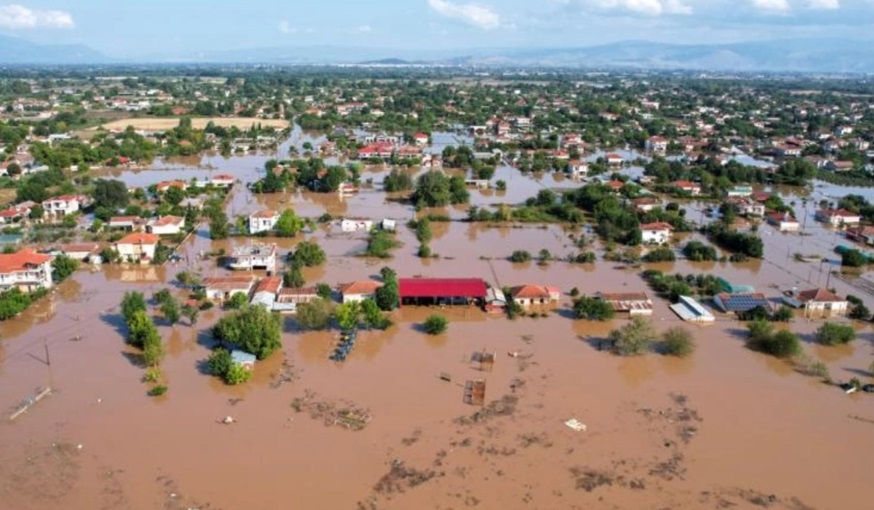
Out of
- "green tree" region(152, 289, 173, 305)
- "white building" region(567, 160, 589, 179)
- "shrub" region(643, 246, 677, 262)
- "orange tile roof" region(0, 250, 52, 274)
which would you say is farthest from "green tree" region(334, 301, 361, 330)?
"white building" region(567, 160, 589, 179)

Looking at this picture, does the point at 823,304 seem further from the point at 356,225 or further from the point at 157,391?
the point at 157,391

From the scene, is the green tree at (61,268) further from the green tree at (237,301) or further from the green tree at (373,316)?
the green tree at (373,316)

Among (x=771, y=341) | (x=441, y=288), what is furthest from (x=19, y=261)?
(x=771, y=341)

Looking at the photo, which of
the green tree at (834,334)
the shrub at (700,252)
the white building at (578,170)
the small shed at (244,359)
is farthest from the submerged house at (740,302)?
the white building at (578,170)

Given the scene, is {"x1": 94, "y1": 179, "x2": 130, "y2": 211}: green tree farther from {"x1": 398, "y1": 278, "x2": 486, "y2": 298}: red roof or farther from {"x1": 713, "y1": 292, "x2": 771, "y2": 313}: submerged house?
{"x1": 713, "y1": 292, "x2": 771, "y2": 313}: submerged house

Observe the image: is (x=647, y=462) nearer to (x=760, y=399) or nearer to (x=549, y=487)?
(x=549, y=487)
